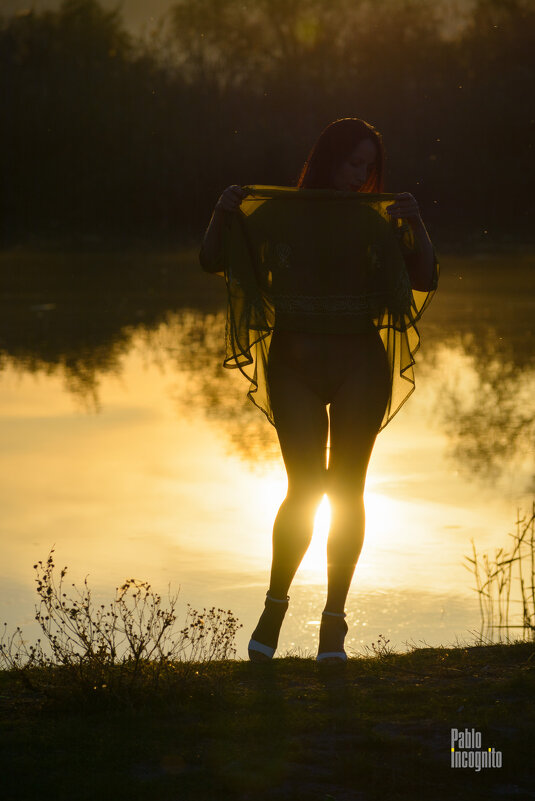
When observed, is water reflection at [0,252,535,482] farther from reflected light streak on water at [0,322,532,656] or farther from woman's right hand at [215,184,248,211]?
woman's right hand at [215,184,248,211]

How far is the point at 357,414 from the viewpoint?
12.4ft

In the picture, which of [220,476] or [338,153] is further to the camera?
[220,476]

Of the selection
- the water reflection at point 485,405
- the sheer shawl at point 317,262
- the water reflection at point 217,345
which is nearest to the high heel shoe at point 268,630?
the sheer shawl at point 317,262

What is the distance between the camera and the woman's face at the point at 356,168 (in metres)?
3.80

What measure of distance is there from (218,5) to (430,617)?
4736 centimetres

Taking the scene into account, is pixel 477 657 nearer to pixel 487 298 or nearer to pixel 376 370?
pixel 376 370

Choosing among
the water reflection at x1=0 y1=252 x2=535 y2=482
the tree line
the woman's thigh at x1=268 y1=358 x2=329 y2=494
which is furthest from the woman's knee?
the tree line

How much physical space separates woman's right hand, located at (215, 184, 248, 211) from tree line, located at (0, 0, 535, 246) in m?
28.9

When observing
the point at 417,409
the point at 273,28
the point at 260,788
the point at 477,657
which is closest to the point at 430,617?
the point at 477,657

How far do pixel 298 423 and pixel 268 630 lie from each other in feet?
2.18

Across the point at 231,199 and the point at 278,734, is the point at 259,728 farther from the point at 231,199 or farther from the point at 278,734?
the point at 231,199

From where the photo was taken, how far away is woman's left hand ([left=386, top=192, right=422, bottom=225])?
3801 millimetres

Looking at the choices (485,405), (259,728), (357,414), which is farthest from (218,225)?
(485,405)

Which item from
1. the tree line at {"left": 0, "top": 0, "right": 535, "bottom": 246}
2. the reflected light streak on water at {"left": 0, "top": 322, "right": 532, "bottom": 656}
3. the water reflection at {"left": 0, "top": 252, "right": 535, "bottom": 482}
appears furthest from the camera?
the tree line at {"left": 0, "top": 0, "right": 535, "bottom": 246}
